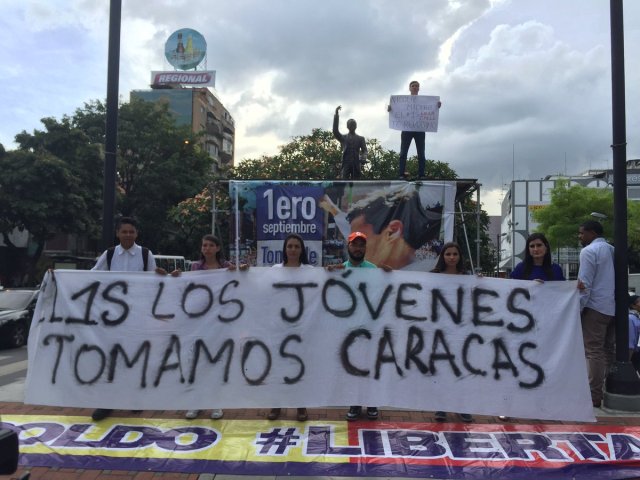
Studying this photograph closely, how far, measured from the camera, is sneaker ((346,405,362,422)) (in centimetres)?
484

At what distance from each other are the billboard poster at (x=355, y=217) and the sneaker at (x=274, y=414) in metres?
3.50

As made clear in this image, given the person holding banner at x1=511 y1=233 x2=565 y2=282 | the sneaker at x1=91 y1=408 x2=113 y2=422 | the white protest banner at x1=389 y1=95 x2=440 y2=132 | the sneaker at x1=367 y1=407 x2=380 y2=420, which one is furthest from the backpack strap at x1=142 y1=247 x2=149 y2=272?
the white protest banner at x1=389 y1=95 x2=440 y2=132

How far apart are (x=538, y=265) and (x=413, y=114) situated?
4110 millimetres

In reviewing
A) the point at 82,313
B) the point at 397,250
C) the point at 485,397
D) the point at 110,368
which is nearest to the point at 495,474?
the point at 485,397

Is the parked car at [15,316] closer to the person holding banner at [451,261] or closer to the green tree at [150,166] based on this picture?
the person holding banner at [451,261]

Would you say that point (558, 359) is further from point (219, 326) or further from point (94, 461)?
point (94, 461)

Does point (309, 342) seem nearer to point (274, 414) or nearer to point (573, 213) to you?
point (274, 414)

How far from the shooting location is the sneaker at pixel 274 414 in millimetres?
4828

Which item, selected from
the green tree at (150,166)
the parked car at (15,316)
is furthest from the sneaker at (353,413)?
the green tree at (150,166)

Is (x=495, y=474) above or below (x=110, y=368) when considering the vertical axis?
below

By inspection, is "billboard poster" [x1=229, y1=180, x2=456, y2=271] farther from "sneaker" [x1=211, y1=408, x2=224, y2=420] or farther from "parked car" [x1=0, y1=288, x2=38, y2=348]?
"parked car" [x1=0, y1=288, x2=38, y2=348]

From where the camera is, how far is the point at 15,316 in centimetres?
1220

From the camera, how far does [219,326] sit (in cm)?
490

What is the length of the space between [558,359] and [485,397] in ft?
2.44
